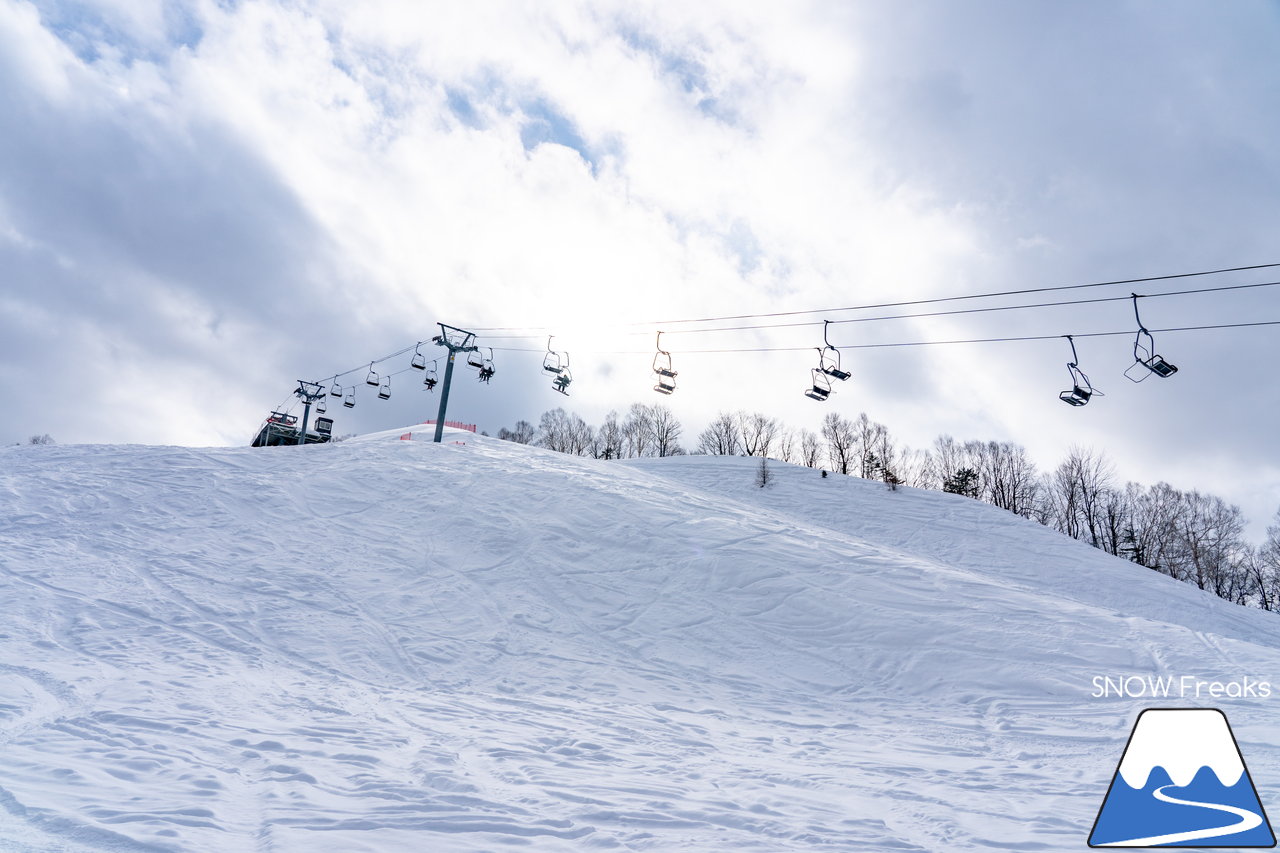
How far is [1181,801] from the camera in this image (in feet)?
17.1

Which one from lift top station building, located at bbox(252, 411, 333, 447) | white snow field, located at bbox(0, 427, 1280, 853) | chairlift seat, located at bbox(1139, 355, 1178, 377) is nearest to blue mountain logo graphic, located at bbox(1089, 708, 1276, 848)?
white snow field, located at bbox(0, 427, 1280, 853)

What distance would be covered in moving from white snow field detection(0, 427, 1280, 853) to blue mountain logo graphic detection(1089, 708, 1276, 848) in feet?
1.26

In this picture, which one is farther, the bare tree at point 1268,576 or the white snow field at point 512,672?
the bare tree at point 1268,576

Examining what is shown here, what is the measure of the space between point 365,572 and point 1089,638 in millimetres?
15174

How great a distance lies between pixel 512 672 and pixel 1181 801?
860 centimetres

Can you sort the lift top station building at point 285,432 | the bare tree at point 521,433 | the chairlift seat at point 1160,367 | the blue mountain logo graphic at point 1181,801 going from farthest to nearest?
the bare tree at point 521,433 < the lift top station building at point 285,432 < the chairlift seat at point 1160,367 < the blue mountain logo graphic at point 1181,801

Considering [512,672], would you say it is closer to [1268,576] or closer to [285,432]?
[285,432]

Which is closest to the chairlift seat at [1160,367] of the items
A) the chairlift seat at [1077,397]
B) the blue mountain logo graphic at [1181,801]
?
the chairlift seat at [1077,397]

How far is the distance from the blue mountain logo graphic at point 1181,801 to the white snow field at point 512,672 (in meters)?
0.38

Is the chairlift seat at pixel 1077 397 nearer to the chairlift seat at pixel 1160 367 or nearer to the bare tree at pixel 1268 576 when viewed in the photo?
the chairlift seat at pixel 1160 367

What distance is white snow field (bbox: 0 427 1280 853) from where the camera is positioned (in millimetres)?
5293

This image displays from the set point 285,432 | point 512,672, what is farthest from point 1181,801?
point 285,432

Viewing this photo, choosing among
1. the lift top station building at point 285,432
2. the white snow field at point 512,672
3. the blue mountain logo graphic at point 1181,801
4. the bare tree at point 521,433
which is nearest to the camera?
the blue mountain logo graphic at point 1181,801

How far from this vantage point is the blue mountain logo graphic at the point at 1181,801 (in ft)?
16.2
